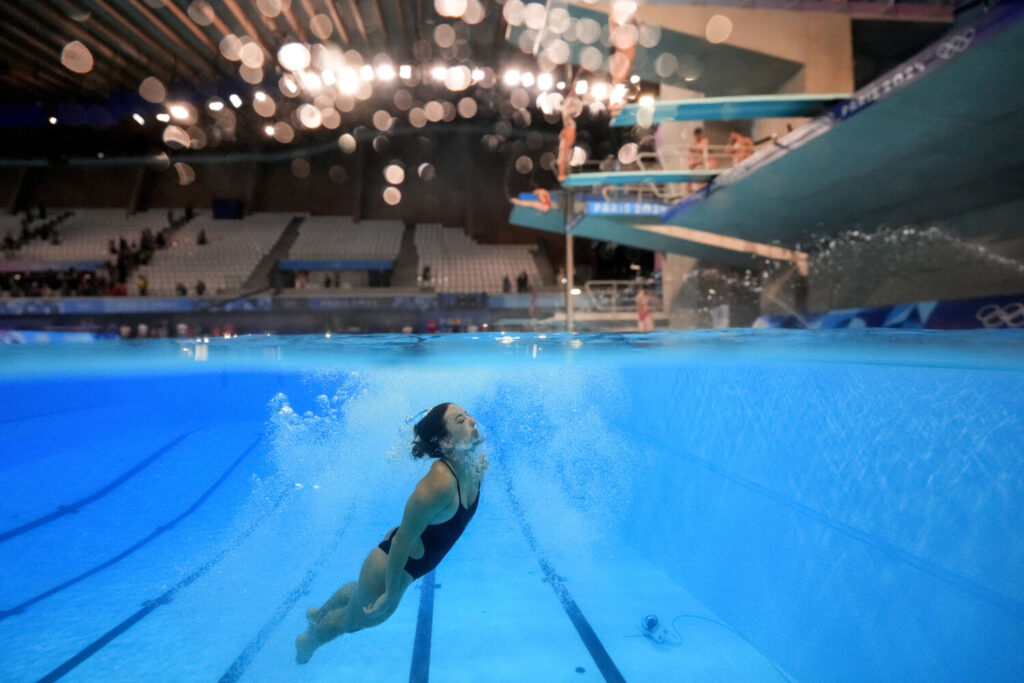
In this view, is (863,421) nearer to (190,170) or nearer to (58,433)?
(58,433)

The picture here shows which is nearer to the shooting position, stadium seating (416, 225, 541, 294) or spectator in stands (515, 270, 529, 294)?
spectator in stands (515, 270, 529, 294)

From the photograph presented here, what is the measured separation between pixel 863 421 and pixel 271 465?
13356 millimetres

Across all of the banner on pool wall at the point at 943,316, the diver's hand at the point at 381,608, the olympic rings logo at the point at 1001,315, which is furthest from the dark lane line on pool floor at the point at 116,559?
the olympic rings logo at the point at 1001,315

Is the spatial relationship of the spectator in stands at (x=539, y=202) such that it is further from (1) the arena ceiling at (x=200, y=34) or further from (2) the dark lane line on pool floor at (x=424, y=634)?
(2) the dark lane line on pool floor at (x=424, y=634)

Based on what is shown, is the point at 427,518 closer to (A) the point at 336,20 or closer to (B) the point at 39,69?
(A) the point at 336,20

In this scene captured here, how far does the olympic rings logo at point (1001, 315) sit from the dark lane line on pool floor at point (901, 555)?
449cm

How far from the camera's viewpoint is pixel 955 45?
6.75 metres

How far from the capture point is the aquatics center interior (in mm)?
4445

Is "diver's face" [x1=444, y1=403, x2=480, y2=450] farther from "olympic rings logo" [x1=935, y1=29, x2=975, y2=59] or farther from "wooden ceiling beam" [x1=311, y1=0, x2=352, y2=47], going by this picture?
"wooden ceiling beam" [x1=311, y1=0, x2=352, y2=47]

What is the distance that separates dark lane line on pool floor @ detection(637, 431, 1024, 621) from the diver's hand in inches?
138

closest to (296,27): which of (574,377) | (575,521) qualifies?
(574,377)

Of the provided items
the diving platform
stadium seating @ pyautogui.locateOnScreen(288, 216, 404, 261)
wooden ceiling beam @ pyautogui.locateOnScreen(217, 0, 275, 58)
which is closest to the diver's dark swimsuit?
the diving platform

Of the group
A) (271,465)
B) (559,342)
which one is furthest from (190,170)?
(559,342)

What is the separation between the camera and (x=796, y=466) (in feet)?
19.5
